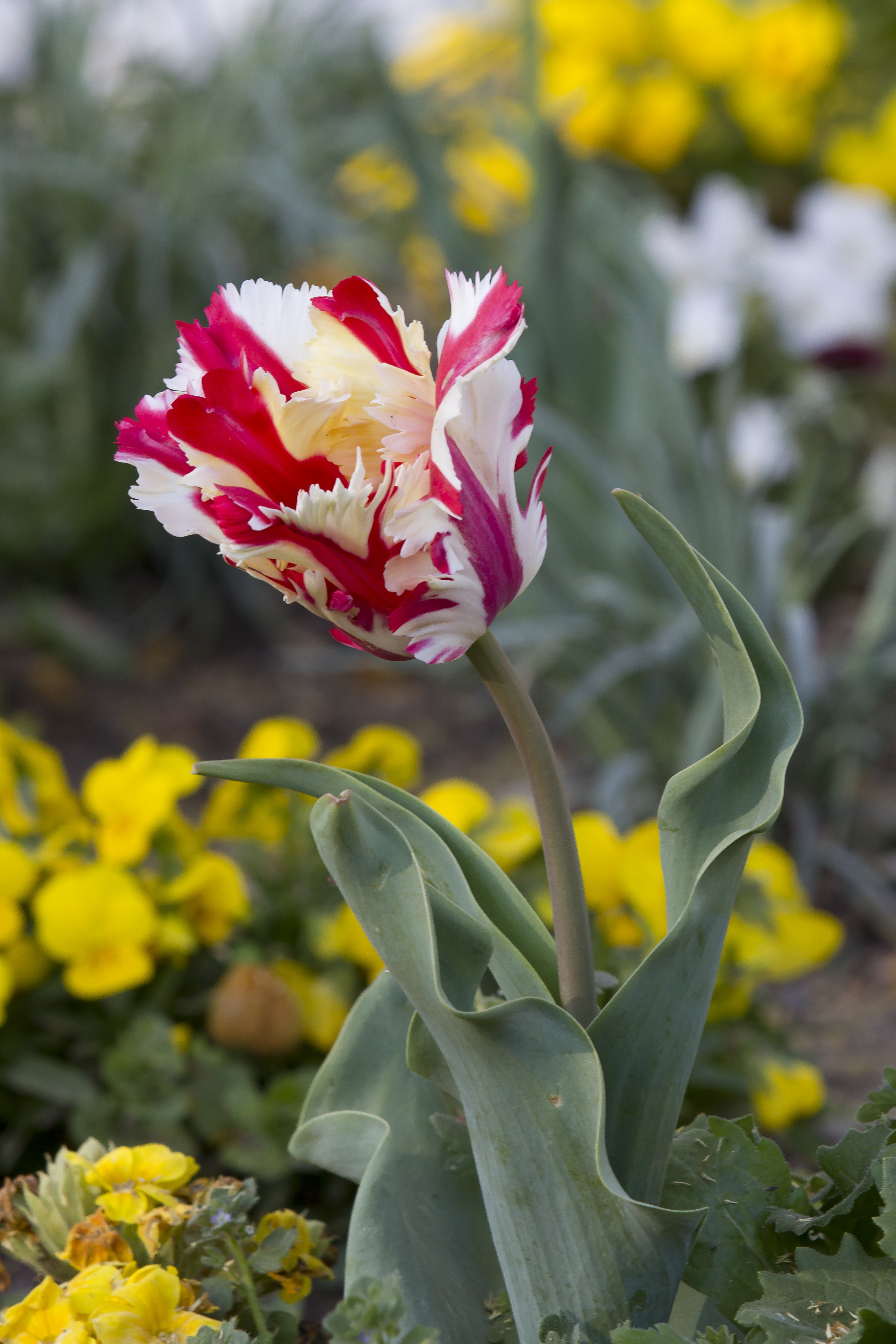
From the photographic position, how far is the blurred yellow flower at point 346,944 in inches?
39.9

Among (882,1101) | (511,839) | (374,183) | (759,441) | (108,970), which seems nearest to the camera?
(882,1101)

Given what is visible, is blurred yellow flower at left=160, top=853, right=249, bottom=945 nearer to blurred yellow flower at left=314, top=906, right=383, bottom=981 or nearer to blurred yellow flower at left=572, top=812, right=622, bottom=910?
blurred yellow flower at left=314, top=906, right=383, bottom=981

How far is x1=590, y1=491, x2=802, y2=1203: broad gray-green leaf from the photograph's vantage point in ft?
1.81

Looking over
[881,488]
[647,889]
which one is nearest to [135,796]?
[647,889]

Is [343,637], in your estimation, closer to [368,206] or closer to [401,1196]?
[401,1196]

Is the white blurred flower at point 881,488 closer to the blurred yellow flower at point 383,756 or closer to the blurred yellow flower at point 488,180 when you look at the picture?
the blurred yellow flower at point 488,180

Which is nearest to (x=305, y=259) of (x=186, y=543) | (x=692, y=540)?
(x=186, y=543)

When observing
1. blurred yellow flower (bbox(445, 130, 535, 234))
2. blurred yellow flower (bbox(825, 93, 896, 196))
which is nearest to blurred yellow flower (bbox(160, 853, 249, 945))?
blurred yellow flower (bbox(445, 130, 535, 234))

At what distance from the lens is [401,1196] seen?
2.09 ft

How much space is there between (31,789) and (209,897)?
0.22 meters

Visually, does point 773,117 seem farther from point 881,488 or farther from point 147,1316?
point 147,1316

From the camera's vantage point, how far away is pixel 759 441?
2.51 metres

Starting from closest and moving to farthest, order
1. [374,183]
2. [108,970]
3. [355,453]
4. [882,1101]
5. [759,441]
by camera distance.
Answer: [355,453]
[882,1101]
[108,970]
[759,441]
[374,183]

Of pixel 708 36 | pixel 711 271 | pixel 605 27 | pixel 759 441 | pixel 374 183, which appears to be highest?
pixel 605 27
